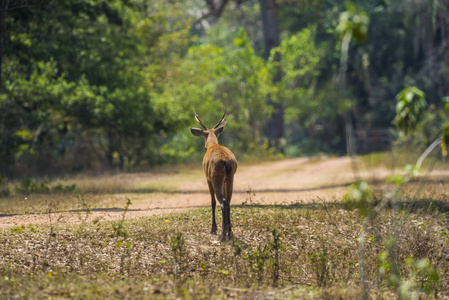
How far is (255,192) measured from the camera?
16828 mm

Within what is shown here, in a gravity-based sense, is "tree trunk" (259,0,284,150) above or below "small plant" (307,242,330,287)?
above

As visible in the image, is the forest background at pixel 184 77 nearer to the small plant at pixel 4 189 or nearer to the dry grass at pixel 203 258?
the dry grass at pixel 203 258

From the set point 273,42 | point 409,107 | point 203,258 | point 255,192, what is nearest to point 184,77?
point 273,42

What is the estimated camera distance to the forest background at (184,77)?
21.2m

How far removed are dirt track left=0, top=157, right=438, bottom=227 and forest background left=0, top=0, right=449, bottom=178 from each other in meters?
3.42

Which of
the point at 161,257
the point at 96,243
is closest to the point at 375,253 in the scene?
the point at 161,257

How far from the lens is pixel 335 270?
29.3 feet

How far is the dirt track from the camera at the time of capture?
37.9ft

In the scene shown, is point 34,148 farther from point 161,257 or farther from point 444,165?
point 444,165

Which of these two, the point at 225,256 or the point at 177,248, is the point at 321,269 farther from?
the point at 177,248

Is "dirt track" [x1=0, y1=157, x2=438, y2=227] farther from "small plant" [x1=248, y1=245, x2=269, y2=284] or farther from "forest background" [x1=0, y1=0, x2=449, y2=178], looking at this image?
"forest background" [x1=0, y1=0, x2=449, y2=178]

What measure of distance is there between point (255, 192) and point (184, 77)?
21.1 meters

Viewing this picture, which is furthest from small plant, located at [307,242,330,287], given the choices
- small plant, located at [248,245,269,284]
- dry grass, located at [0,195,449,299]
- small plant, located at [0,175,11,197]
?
small plant, located at [0,175,11,197]

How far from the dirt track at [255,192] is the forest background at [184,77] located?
342cm
